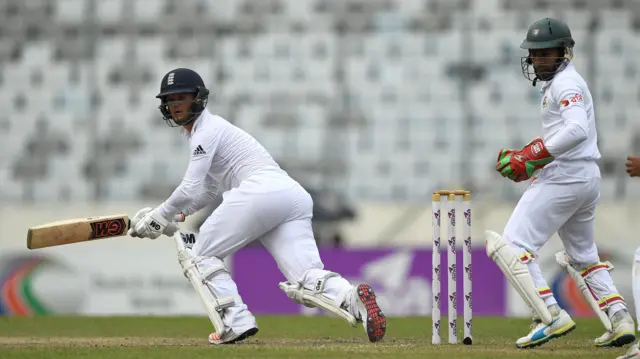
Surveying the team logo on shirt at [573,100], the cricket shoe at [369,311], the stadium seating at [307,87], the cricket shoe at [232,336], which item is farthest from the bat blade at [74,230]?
the stadium seating at [307,87]

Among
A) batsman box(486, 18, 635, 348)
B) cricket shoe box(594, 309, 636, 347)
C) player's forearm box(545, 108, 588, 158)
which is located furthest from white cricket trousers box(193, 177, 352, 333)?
cricket shoe box(594, 309, 636, 347)

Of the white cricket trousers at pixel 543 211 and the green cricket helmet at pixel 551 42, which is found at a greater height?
the green cricket helmet at pixel 551 42

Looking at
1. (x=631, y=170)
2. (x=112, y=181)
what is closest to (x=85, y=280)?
(x=112, y=181)

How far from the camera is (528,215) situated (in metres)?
6.40

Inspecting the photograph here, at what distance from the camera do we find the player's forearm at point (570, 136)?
612cm

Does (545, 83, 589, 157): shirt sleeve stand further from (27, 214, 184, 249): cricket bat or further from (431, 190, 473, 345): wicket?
(27, 214, 184, 249): cricket bat

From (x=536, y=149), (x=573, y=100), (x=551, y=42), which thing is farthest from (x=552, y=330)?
(x=551, y=42)

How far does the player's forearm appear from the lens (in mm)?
6117

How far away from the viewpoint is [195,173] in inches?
263

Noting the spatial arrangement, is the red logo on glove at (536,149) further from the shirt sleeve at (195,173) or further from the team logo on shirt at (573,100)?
the shirt sleeve at (195,173)

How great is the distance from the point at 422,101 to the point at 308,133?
1825mm

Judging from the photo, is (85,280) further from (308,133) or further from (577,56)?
(577,56)

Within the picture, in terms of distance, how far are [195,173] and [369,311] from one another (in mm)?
1432

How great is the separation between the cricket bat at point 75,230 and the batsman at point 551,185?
227cm
